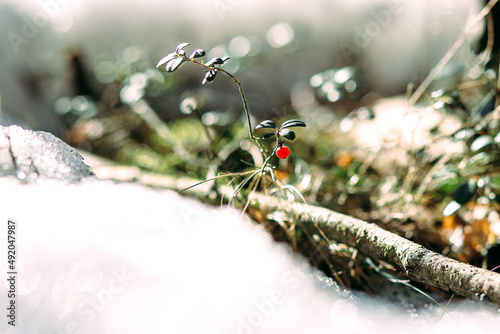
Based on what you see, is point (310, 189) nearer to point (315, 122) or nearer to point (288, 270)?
point (288, 270)

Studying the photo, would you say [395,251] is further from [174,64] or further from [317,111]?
[317,111]

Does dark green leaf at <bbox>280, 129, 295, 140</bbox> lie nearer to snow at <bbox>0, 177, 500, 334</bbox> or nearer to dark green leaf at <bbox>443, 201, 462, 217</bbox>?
Answer: snow at <bbox>0, 177, 500, 334</bbox>

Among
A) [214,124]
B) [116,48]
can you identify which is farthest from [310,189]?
[116,48]

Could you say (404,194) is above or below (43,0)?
below

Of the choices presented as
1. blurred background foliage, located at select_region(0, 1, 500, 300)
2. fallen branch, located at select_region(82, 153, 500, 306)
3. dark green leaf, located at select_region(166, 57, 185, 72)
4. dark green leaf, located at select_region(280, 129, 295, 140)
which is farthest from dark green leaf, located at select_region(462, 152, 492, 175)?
dark green leaf, located at select_region(166, 57, 185, 72)

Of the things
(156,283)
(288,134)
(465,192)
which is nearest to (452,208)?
(465,192)

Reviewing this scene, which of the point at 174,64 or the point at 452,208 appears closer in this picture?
the point at 174,64

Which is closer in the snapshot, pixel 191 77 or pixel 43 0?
pixel 43 0
